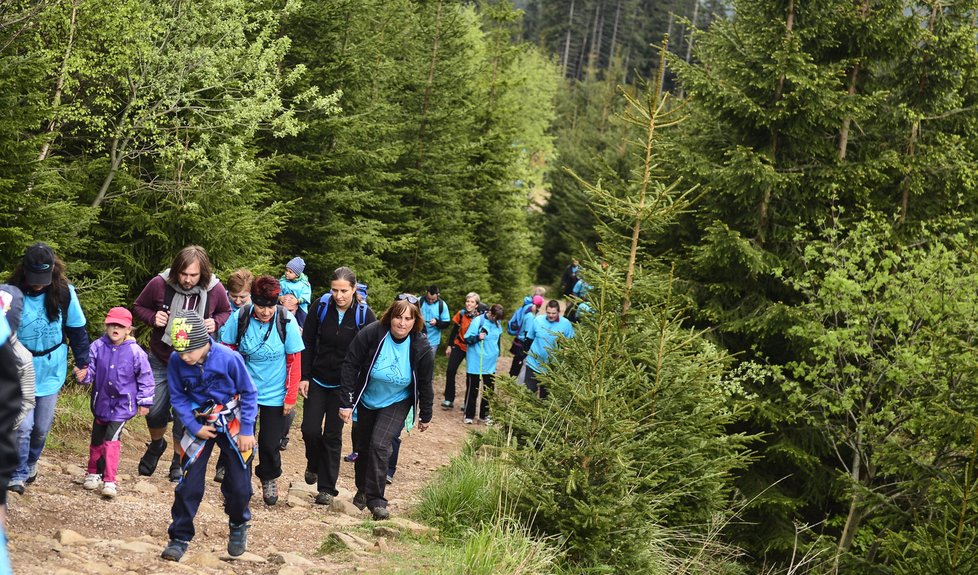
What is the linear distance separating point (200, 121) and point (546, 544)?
8757 mm

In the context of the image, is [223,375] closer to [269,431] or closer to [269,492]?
[269,431]

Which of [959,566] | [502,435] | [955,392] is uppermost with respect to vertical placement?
[955,392]

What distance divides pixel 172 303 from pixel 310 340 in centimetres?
146

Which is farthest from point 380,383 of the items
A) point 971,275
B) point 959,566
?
point 971,275

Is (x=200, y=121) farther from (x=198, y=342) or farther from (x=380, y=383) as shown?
(x=198, y=342)

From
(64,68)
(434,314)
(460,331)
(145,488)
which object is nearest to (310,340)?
(145,488)

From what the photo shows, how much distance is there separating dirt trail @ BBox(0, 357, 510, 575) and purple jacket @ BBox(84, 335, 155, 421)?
758 mm

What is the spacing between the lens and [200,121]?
40.9 ft

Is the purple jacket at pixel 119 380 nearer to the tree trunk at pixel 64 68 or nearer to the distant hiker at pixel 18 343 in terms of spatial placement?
the distant hiker at pixel 18 343

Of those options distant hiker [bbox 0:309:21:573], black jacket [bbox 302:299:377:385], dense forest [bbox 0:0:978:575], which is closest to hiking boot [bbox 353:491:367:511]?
black jacket [bbox 302:299:377:385]

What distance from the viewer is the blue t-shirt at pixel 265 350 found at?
24.4 ft

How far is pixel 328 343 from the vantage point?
26.8ft

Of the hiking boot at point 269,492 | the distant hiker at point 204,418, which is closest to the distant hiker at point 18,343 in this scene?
the distant hiker at point 204,418

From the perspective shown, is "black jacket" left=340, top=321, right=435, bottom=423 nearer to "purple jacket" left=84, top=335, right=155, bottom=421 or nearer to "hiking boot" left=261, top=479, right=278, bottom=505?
"hiking boot" left=261, top=479, right=278, bottom=505
